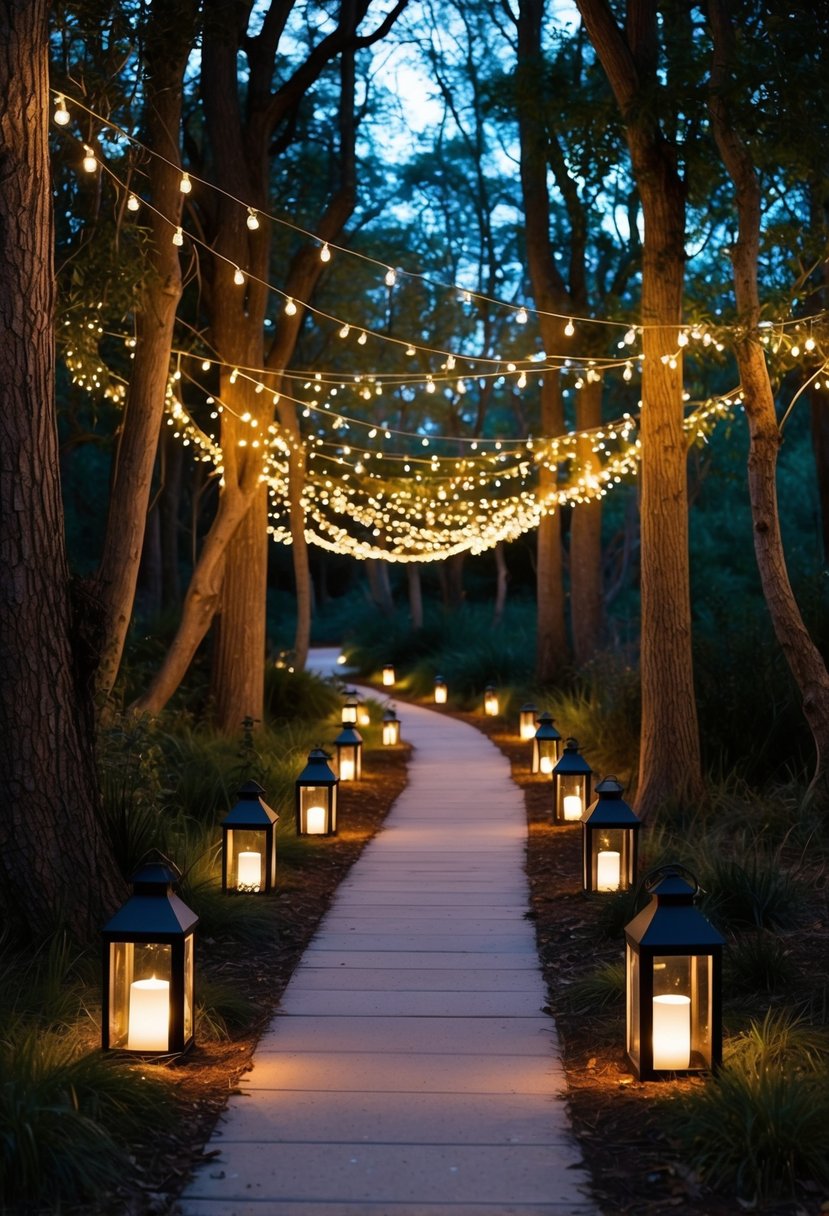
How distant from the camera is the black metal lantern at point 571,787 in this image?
9.62 m

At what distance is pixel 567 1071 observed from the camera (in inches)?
186

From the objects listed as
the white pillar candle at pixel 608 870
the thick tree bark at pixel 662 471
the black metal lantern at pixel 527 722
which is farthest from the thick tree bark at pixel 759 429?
the black metal lantern at pixel 527 722

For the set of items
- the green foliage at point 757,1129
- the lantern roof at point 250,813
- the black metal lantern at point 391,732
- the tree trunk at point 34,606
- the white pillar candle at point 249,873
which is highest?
the tree trunk at point 34,606

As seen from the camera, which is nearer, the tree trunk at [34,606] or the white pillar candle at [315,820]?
the tree trunk at [34,606]

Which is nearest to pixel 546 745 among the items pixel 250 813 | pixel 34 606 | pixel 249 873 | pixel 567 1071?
pixel 249 873

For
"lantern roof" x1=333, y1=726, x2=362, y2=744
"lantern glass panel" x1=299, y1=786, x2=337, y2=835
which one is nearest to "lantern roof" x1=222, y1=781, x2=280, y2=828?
"lantern glass panel" x1=299, y1=786, x2=337, y2=835

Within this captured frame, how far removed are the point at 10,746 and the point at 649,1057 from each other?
2739 millimetres

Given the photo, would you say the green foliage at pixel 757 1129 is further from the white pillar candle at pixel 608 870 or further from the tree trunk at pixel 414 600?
the tree trunk at pixel 414 600

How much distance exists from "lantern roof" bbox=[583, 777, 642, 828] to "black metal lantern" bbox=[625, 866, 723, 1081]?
7.96ft

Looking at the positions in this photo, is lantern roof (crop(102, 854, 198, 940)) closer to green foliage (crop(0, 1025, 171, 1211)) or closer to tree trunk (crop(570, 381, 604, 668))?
→ green foliage (crop(0, 1025, 171, 1211))

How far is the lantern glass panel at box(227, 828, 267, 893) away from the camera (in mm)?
7125

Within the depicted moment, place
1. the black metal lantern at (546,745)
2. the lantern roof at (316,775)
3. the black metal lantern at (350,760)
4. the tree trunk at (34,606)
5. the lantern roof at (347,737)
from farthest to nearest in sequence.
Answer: the black metal lantern at (546,745) → the black metal lantern at (350,760) → the lantern roof at (347,737) → the lantern roof at (316,775) → the tree trunk at (34,606)

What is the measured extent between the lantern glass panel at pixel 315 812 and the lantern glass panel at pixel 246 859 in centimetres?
192

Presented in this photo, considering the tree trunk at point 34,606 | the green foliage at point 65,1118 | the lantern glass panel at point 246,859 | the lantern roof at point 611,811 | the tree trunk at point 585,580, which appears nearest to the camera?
the green foliage at point 65,1118
